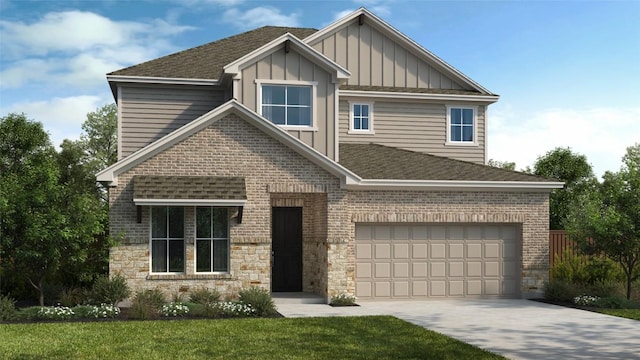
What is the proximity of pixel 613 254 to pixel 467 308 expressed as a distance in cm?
477

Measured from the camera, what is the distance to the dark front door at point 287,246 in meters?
21.1

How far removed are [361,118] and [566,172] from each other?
67.0 feet

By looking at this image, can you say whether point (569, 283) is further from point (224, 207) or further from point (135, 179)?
point (135, 179)

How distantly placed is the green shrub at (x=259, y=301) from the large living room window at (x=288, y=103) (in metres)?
5.63

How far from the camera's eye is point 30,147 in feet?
116

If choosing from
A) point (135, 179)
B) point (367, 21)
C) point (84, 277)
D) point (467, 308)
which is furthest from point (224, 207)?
point (367, 21)

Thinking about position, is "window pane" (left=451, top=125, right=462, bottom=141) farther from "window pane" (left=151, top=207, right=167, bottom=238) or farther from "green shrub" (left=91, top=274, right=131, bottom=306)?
"green shrub" (left=91, top=274, right=131, bottom=306)

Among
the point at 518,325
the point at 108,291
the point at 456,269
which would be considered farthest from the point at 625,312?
the point at 108,291

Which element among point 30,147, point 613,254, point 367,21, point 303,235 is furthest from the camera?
point 30,147

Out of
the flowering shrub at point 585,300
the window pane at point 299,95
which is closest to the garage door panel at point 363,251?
the window pane at point 299,95

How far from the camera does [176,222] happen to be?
60.0 ft

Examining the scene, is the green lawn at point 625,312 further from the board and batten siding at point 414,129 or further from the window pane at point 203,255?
the window pane at point 203,255

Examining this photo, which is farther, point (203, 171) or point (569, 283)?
point (569, 283)

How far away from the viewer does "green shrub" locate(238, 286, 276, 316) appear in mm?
16391
